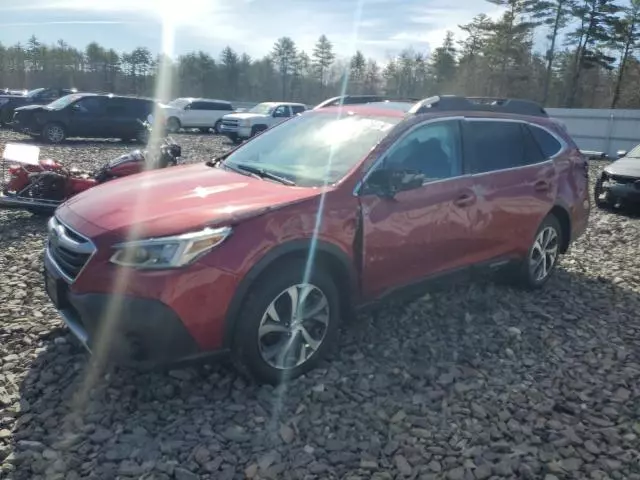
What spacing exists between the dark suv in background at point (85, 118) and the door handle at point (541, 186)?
53.3 feet

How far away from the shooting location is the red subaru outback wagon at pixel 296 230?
2939 millimetres

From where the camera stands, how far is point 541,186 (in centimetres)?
518

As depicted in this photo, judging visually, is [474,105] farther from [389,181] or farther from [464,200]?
[389,181]

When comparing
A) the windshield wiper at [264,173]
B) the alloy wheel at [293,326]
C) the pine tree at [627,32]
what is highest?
the pine tree at [627,32]

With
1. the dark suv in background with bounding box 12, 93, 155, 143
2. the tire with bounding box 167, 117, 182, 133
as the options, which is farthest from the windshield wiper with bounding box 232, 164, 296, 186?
the tire with bounding box 167, 117, 182, 133

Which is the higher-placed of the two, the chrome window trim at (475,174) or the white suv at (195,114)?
the chrome window trim at (475,174)

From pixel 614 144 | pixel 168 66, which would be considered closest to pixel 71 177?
pixel 614 144

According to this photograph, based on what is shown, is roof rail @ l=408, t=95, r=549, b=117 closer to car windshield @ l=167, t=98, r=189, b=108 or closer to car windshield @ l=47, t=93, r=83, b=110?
car windshield @ l=47, t=93, r=83, b=110

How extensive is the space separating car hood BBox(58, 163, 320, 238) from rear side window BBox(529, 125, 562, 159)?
9.47 ft

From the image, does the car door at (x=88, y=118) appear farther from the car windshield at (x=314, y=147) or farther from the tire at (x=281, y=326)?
the tire at (x=281, y=326)

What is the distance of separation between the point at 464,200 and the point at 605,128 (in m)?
23.2

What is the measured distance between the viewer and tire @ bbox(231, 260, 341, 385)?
3.19 metres

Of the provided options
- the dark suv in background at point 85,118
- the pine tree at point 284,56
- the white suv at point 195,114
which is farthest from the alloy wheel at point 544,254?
the pine tree at point 284,56

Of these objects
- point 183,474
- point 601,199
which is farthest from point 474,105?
point 601,199
